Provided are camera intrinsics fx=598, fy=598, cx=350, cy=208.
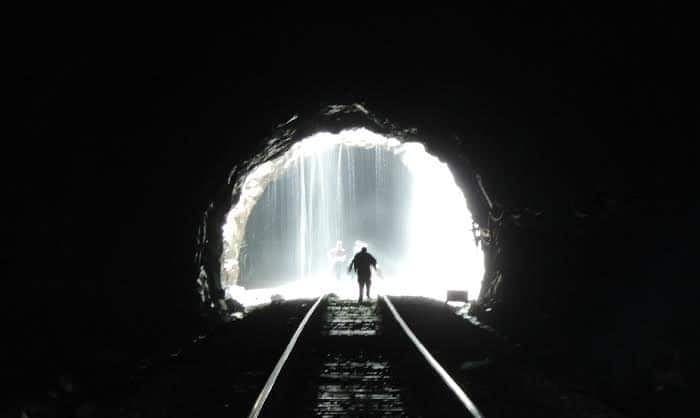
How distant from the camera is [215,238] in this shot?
1518 centimetres

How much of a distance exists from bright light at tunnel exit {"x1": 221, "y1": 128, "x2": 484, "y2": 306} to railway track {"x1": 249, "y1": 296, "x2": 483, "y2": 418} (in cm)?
715

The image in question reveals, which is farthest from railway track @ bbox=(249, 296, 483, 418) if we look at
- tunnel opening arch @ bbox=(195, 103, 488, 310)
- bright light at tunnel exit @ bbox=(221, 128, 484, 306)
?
bright light at tunnel exit @ bbox=(221, 128, 484, 306)

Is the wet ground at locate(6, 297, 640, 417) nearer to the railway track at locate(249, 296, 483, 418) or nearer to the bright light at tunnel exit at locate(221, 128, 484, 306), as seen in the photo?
the railway track at locate(249, 296, 483, 418)

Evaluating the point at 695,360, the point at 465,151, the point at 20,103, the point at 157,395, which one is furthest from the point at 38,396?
the point at 465,151

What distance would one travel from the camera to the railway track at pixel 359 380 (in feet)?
16.7

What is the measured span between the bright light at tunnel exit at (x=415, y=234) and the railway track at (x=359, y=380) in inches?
281

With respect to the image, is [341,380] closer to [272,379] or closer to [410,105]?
[272,379]

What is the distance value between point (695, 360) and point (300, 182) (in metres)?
42.2

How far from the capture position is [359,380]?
633cm

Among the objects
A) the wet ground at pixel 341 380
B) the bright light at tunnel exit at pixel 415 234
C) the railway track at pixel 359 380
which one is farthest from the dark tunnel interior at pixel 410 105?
the bright light at tunnel exit at pixel 415 234

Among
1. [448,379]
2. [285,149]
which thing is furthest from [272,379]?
[285,149]

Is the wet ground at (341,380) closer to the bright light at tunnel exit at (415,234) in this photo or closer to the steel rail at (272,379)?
the steel rail at (272,379)

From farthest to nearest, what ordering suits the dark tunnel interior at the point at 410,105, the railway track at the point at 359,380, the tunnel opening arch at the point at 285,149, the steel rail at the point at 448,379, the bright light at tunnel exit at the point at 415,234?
the bright light at tunnel exit at the point at 415,234 → the tunnel opening arch at the point at 285,149 → the dark tunnel interior at the point at 410,105 → the railway track at the point at 359,380 → the steel rail at the point at 448,379

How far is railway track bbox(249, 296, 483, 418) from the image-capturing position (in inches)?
200
